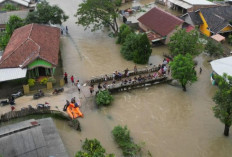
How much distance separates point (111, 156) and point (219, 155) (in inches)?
348

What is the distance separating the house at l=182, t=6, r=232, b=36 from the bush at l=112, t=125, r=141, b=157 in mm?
23099

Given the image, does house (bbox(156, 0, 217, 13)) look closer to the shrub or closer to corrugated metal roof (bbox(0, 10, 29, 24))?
corrugated metal roof (bbox(0, 10, 29, 24))

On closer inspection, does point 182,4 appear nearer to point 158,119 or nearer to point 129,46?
point 129,46

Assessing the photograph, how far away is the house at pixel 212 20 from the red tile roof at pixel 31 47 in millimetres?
19739

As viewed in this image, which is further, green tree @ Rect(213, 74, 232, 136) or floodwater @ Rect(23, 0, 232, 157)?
floodwater @ Rect(23, 0, 232, 157)

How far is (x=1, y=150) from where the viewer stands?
1596 cm

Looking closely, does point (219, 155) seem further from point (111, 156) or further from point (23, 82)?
point (23, 82)

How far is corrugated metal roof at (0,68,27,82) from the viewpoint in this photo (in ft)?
77.8

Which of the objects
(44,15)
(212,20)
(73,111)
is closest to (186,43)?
(212,20)

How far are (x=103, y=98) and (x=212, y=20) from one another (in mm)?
22432

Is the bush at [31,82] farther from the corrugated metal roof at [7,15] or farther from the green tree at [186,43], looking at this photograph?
the corrugated metal roof at [7,15]

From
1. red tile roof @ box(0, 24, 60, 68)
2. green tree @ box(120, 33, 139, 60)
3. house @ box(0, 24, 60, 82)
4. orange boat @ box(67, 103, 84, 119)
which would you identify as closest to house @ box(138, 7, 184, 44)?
green tree @ box(120, 33, 139, 60)

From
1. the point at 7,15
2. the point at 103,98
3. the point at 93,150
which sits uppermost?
Answer: the point at 7,15

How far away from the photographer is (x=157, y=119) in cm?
2284
